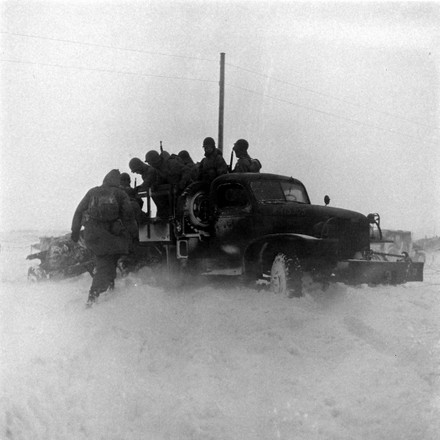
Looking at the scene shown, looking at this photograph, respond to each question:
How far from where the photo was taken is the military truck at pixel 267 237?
639 centimetres

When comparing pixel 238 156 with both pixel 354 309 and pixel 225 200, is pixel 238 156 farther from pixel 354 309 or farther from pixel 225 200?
pixel 354 309

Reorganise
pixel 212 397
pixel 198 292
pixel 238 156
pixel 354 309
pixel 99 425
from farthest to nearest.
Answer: pixel 238 156
pixel 198 292
pixel 354 309
pixel 212 397
pixel 99 425

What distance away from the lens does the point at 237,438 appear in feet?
11.5

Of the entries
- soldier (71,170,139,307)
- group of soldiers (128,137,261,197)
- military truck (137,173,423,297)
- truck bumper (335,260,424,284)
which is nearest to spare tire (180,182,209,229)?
military truck (137,173,423,297)

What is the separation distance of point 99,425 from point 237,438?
3.06 feet

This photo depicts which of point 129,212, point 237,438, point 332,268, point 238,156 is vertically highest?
point 238,156

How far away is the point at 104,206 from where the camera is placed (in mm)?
7160

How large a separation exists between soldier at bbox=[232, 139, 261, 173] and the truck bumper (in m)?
3.29

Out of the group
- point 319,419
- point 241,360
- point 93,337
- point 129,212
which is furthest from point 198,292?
point 319,419

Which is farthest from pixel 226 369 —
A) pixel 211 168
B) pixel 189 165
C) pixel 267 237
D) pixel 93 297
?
pixel 189 165

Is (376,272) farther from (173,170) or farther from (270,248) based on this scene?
(173,170)

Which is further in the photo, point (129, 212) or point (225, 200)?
point (225, 200)

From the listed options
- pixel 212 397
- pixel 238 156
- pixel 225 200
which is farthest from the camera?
pixel 238 156

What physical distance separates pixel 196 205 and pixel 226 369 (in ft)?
12.6
